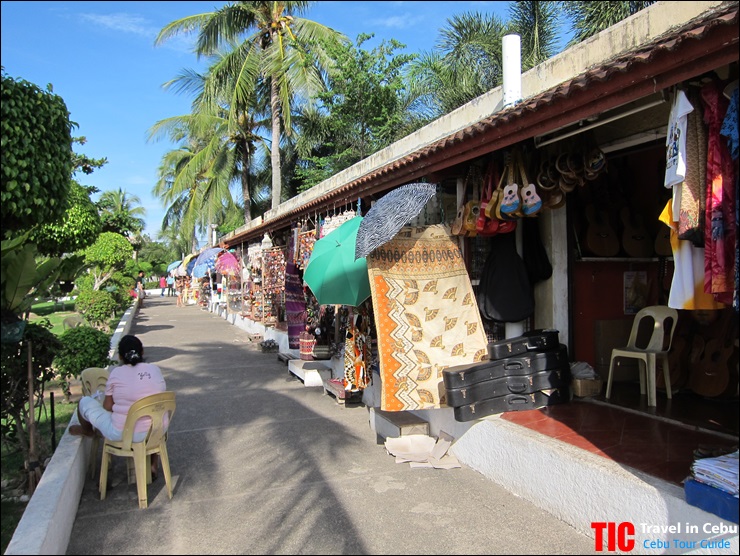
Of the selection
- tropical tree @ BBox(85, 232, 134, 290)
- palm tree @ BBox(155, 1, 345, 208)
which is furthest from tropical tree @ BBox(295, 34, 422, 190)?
tropical tree @ BBox(85, 232, 134, 290)

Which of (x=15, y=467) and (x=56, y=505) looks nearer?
(x=56, y=505)

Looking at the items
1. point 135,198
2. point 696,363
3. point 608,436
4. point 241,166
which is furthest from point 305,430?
point 135,198

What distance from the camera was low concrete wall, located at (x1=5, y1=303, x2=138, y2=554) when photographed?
10.4 feet

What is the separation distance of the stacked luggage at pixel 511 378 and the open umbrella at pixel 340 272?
1.33 metres

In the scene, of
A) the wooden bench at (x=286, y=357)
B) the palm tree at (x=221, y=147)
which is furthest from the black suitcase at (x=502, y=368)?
the palm tree at (x=221, y=147)

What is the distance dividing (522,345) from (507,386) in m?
0.39

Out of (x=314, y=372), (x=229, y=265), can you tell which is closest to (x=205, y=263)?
(x=229, y=265)

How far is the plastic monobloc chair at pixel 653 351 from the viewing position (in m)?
5.19

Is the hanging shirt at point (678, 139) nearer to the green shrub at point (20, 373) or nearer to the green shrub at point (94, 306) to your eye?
the green shrub at point (20, 373)

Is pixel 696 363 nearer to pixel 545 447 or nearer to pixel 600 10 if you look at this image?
pixel 545 447

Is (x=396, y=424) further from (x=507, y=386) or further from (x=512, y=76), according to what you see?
(x=512, y=76)

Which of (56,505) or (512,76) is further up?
(512,76)

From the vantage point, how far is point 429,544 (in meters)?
3.64

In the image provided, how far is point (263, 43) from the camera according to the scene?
20516 mm
